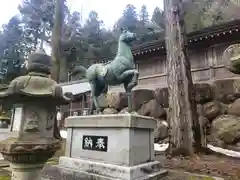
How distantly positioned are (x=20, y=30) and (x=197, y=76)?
25.9m

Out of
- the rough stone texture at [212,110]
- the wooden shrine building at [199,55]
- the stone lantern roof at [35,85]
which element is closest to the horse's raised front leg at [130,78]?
the stone lantern roof at [35,85]

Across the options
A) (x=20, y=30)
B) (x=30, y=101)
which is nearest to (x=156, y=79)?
(x=30, y=101)

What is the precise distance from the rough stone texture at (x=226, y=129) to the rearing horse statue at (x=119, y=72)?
6.49m

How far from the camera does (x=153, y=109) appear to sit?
1146cm

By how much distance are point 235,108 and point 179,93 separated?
441 cm

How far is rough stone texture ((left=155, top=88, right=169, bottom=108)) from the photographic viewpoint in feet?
37.0

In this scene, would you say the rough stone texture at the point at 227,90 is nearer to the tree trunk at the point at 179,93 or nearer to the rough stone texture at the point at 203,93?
the rough stone texture at the point at 203,93

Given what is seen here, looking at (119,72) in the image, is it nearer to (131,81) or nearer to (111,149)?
(131,81)

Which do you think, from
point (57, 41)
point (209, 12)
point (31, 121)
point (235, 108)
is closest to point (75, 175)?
point (31, 121)

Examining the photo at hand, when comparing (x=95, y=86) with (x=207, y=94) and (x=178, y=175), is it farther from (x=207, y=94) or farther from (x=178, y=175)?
(x=207, y=94)

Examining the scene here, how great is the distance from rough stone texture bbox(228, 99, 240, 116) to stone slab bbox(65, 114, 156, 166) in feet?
21.9

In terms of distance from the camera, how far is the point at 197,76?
11.6 m

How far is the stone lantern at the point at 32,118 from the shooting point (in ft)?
7.59

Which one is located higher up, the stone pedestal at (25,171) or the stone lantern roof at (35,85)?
the stone lantern roof at (35,85)
